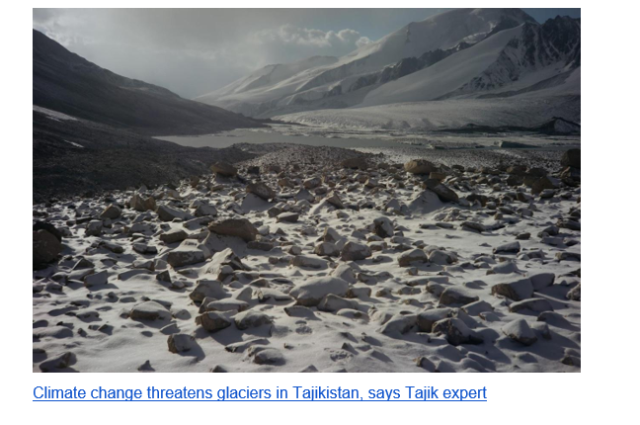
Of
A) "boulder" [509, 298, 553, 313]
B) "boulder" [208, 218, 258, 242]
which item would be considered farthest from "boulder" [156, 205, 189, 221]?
"boulder" [509, 298, 553, 313]

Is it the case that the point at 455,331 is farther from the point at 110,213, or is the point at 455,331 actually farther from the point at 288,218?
the point at 110,213

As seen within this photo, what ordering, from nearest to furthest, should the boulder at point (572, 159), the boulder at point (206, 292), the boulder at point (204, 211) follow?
the boulder at point (206, 292) < the boulder at point (204, 211) < the boulder at point (572, 159)

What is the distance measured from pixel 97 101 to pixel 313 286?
26504 mm

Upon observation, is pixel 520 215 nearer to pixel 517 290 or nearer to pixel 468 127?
pixel 517 290

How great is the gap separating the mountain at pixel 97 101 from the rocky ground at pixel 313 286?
18.5 metres

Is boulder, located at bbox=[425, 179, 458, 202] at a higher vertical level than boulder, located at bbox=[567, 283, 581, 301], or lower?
higher

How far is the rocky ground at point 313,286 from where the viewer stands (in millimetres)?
1865

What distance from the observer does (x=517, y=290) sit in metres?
2.40

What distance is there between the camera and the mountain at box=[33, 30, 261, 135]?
69.5 feet

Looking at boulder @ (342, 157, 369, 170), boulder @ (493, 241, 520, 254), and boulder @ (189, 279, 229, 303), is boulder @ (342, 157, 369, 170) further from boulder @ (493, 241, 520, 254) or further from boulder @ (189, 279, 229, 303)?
boulder @ (189, 279, 229, 303)

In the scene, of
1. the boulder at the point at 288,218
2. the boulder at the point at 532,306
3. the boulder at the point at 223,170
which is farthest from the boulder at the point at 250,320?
the boulder at the point at 223,170

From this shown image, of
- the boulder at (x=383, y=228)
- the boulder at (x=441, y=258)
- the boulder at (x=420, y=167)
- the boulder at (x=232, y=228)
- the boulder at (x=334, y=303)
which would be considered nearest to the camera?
the boulder at (x=334, y=303)

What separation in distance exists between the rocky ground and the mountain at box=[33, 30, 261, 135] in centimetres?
1851

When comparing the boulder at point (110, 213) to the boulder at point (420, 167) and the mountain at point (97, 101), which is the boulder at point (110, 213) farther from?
the mountain at point (97, 101)
